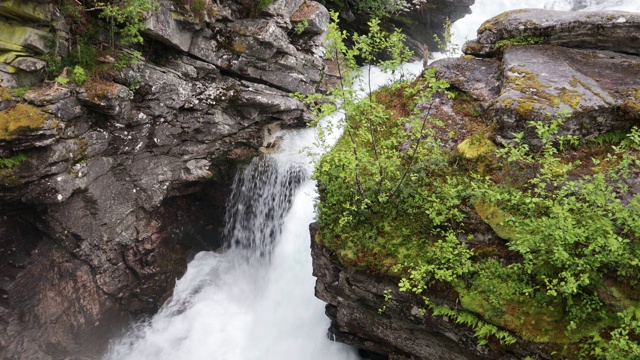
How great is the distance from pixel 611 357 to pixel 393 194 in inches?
162

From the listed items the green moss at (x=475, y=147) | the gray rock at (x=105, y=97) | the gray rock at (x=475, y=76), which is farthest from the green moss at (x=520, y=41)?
the gray rock at (x=105, y=97)

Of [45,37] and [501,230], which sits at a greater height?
[45,37]

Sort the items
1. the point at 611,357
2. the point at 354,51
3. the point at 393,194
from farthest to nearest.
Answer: the point at 393,194 < the point at 354,51 < the point at 611,357

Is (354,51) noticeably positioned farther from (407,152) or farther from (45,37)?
(45,37)

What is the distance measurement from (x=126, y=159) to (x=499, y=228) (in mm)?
9774

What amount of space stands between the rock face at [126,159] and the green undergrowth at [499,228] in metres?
5.24

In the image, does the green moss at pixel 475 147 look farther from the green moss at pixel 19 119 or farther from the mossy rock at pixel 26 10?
the mossy rock at pixel 26 10

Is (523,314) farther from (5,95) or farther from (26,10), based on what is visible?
(26,10)

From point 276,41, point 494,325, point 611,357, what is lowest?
point 494,325

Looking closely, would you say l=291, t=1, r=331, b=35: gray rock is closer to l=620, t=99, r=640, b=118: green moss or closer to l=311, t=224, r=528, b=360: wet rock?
l=311, t=224, r=528, b=360: wet rock

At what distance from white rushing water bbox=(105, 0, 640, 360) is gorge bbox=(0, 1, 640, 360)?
0.15ft

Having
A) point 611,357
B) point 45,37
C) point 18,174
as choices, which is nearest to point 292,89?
point 45,37

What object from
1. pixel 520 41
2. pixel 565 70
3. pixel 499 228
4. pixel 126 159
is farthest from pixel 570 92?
pixel 126 159

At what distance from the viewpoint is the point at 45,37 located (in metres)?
9.05
